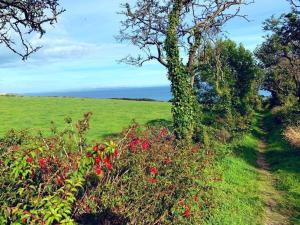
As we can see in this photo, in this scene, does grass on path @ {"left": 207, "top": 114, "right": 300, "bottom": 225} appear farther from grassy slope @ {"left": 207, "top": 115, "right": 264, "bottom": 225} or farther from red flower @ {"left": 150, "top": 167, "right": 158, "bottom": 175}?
red flower @ {"left": 150, "top": 167, "right": 158, "bottom": 175}

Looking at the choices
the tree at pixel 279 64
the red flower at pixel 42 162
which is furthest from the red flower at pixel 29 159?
the tree at pixel 279 64

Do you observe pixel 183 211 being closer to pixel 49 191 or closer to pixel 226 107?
pixel 49 191

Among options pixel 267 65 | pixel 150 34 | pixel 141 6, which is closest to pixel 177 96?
pixel 150 34

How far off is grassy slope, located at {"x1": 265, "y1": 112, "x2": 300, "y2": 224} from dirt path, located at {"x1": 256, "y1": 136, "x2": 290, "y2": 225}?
280 mm

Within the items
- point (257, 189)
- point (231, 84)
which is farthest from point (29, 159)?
point (231, 84)

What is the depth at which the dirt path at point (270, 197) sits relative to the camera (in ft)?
50.5

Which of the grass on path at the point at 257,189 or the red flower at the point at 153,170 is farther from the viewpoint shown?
the grass on path at the point at 257,189

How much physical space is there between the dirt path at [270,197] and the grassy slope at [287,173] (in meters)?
0.28

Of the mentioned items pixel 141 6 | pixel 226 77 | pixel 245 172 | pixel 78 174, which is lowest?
pixel 245 172

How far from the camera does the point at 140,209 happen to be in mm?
10523

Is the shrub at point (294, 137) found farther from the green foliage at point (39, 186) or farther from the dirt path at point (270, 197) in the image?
the green foliage at point (39, 186)

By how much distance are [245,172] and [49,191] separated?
17.8m

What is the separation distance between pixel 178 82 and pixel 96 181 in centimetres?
1621

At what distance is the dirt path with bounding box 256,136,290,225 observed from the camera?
15.4 meters
